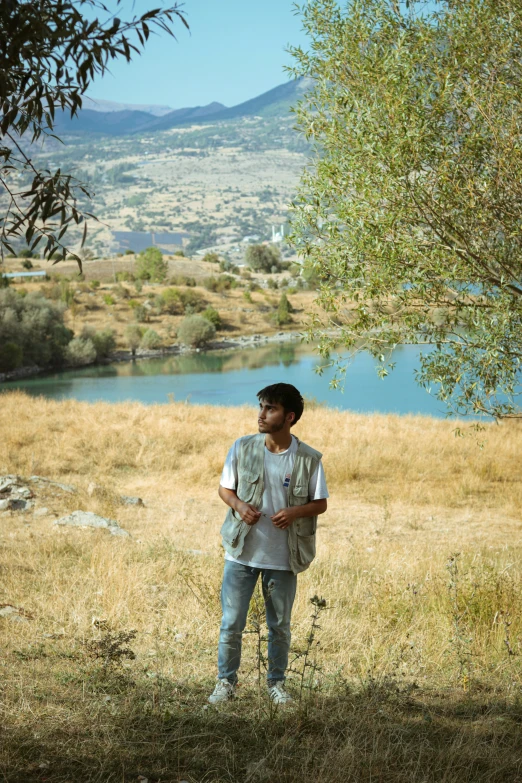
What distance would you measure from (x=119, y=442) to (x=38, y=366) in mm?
40412

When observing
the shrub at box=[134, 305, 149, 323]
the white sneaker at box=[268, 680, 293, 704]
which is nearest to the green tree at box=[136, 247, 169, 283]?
the shrub at box=[134, 305, 149, 323]

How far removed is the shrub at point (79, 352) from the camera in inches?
2185

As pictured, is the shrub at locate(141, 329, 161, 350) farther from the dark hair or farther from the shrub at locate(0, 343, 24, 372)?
the dark hair

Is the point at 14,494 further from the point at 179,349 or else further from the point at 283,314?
the point at 283,314

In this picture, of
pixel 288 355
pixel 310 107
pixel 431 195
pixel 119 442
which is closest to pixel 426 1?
pixel 310 107

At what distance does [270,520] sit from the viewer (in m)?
4.01

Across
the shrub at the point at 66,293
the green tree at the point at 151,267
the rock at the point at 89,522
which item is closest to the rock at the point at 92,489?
the rock at the point at 89,522

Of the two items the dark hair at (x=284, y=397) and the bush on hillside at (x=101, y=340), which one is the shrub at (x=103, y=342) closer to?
the bush on hillside at (x=101, y=340)

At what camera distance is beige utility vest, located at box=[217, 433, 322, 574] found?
13.0 feet

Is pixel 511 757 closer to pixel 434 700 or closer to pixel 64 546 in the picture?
pixel 434 700

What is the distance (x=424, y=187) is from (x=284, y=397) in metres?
3.89

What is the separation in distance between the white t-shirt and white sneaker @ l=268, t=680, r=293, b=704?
2.28ft

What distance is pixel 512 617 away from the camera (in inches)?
225

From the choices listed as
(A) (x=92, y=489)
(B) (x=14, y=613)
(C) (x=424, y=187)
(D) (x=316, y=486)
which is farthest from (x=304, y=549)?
(A) (x=92, y=489)
